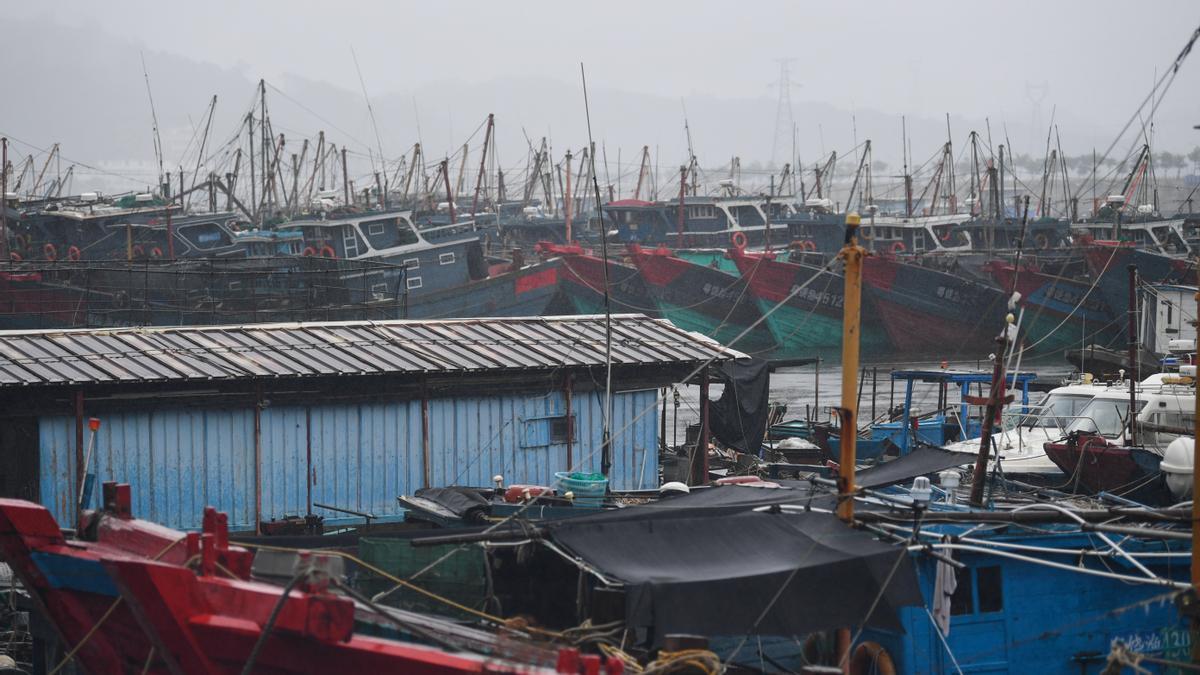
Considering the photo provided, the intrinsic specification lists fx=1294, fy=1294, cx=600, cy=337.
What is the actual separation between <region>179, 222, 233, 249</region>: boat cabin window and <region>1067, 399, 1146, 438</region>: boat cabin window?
3407 centimetres

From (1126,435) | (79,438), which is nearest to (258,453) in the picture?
(79,438)

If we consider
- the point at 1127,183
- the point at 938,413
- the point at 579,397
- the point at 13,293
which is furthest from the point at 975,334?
the point at 579,397

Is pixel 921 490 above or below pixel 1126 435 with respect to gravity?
above

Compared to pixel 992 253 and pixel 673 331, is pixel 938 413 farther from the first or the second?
pixel 992 253

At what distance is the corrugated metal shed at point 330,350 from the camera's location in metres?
13.4

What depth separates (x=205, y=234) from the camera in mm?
45250

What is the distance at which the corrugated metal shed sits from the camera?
13.4 metres

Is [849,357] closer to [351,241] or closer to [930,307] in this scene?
[351,241]

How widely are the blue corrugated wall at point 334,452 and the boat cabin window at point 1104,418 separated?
5.94m

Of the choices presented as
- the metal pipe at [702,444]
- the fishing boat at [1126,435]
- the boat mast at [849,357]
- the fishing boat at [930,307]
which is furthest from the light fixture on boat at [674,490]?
the fishing boat at [930,307]

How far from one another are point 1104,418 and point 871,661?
8425 mm

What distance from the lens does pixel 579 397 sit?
15633 mm

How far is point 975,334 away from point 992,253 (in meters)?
3.95

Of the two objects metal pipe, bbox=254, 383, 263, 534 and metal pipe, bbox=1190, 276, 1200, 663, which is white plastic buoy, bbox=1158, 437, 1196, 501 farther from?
metal pipe, bbox=254, 383, 263, 534
